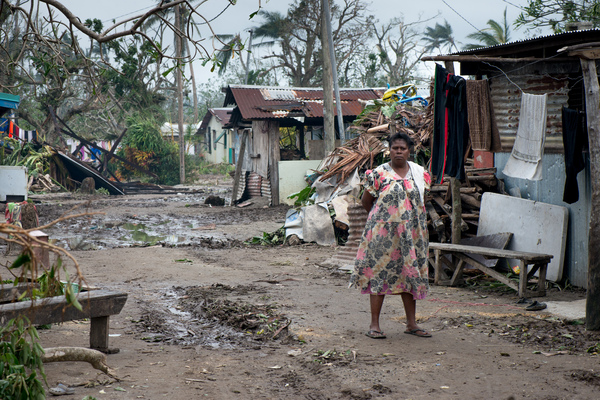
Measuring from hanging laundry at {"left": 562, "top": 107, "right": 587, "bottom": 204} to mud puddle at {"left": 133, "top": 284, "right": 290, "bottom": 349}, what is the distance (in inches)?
142

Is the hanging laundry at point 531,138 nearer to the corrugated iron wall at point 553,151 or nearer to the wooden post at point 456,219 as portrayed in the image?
the corrugated iron wall at point 553,151

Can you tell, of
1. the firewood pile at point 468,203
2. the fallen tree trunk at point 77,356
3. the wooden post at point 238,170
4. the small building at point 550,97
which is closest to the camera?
the fallen tree trunk at point 77,356

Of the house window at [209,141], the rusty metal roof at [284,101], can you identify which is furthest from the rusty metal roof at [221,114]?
the rusty metal roof at [284,101]

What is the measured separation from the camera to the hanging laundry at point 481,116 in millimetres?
6820

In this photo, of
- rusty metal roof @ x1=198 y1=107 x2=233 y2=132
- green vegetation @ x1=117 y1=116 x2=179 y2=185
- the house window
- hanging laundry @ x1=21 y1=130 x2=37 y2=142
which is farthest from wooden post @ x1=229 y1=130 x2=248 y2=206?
the house window

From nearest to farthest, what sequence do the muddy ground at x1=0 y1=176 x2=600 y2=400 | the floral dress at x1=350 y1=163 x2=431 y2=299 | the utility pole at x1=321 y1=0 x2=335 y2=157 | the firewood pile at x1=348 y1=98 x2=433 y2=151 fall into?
the muddy ground at x1=0 y1=176 x2=600 y2=400
the floral dress at x1=350 y1=163 x2=431 y2=299
the firewood pile at x1=348 y1=98 x2=433 y2=151
the utility pole at x1=321 y1=0 x2=335 y2=157

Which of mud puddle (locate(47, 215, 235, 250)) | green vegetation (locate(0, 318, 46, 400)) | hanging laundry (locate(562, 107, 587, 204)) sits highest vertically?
hanging laundry (locate(562, 107, 587, 204))

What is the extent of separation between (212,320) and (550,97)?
17.0 ft

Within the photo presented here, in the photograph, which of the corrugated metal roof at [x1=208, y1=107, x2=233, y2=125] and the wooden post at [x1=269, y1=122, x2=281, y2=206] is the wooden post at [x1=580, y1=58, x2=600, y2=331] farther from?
the corrugated metal roof at [x1=208, y1=107, x2=233, y2=125]

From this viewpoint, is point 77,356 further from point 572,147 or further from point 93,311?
point 572,147

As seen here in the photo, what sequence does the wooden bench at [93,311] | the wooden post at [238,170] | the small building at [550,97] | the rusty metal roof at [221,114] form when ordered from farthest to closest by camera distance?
the rusty metal roof at [221,114] < the wooden post at [238,170] < the small building at [550,97] < the wooden bench at [93,311]

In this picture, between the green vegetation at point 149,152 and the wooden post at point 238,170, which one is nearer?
the wooden post at point 238,170

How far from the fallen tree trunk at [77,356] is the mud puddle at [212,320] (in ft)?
3.74

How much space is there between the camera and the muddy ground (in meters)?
3.71
